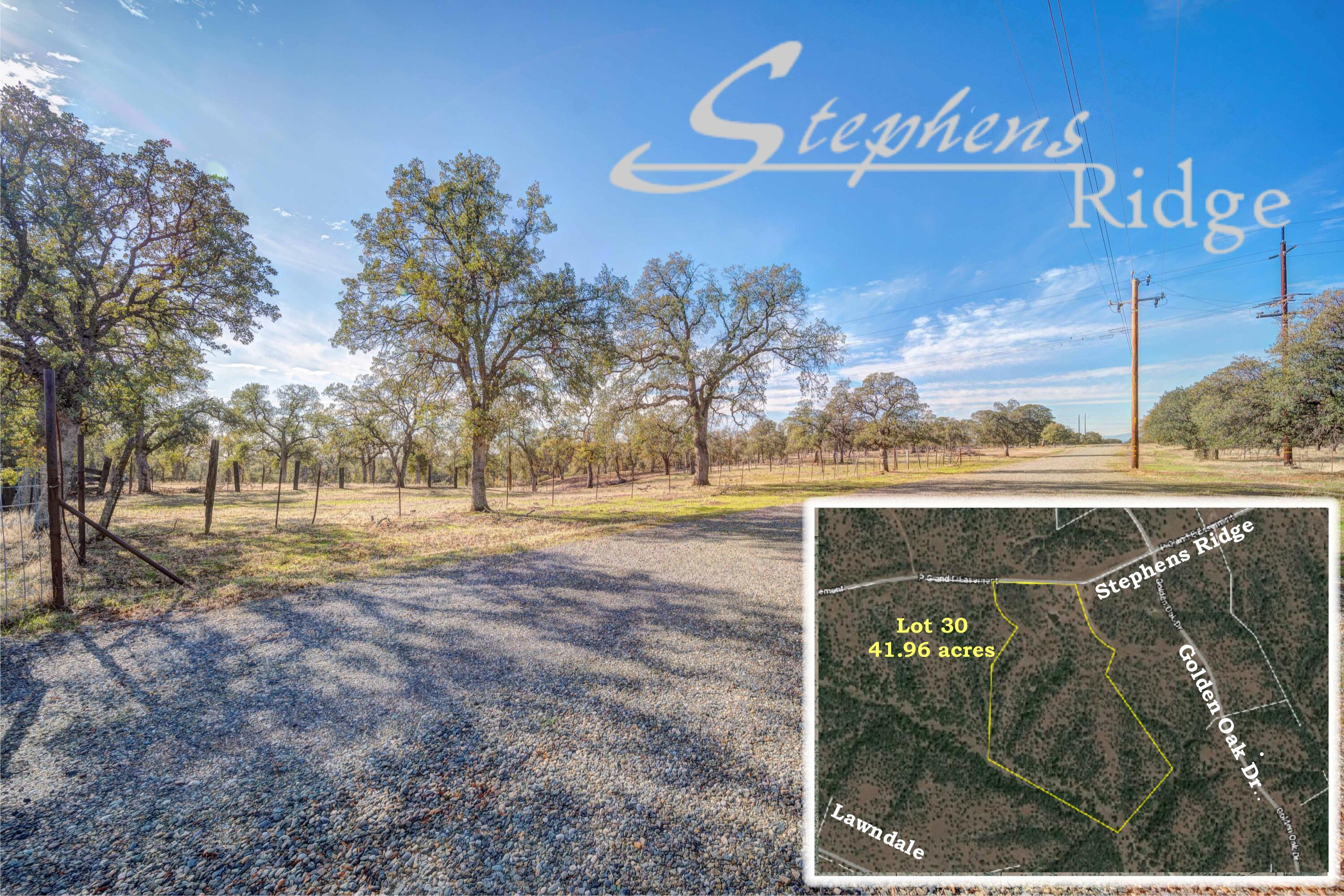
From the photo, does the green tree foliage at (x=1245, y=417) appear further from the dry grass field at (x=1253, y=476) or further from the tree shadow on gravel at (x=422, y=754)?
the tree shadow on gravel at (x=422, y=754)

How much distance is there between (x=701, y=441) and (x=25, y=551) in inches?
760

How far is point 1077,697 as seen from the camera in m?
1.30

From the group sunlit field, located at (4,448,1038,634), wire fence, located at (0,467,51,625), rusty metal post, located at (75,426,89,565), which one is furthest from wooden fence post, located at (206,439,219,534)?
rusty metal post, located at (75,426,89,565)

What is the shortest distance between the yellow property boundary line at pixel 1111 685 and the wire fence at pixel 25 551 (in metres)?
6.95

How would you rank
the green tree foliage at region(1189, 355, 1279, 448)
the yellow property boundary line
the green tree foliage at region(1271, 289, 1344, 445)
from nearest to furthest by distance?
the yellow property boundary line → the green tree foliage at region(1271, 289, 1344, 445) → the green tree foliage at region(1189, 355, 1279, 448)

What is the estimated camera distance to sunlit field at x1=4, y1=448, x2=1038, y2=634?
19.6 feet

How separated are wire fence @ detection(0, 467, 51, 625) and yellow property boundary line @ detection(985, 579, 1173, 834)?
695cm

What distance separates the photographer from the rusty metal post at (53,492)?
533 centimetres

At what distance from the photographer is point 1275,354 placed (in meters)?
16.4

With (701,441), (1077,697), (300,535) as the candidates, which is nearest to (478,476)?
(300,535)

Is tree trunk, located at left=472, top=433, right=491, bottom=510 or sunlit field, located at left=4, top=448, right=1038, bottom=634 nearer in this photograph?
sunlit field, located at left=4, top=448, right=1038, bottom=634

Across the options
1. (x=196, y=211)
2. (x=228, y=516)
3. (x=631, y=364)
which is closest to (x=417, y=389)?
(x=196, y=211)

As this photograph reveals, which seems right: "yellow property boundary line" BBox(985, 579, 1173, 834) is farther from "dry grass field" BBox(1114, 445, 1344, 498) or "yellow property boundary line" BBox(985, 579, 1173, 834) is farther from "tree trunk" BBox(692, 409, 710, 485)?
"tree trunk" BBox(692, 409, 710, 485)

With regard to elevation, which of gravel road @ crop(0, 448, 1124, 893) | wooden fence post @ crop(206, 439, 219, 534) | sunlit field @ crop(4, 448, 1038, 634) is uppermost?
wooden fence post @ crop(206, 439, 219, 534)
